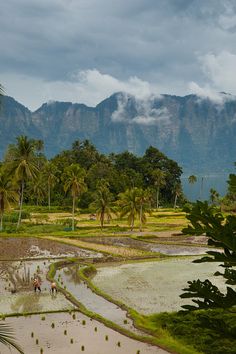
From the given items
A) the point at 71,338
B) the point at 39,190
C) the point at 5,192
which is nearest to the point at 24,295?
the point at 71,338

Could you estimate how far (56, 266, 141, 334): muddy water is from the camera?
69.2 feet

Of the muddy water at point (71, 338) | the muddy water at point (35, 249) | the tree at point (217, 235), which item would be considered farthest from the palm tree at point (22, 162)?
the tree at point (217, 235)

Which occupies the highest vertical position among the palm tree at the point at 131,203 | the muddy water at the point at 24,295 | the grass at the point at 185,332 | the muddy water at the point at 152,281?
the palm tree at the point at 131,203

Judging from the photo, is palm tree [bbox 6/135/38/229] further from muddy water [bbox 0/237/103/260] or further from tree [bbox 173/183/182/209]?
→ tree [bbox 173/183/182/209]

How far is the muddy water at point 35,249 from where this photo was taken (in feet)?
131

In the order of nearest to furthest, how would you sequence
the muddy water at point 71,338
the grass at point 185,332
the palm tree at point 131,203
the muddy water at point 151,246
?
1. the grass at point 185,332
2. the muddy water at point 71,338
3. the muddy water at point 151,246
4. the palm tree at point 131,203

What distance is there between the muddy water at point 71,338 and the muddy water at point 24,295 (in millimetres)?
1825

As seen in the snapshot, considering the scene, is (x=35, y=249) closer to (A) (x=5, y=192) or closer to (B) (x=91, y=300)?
(A) (x=5, y=192)

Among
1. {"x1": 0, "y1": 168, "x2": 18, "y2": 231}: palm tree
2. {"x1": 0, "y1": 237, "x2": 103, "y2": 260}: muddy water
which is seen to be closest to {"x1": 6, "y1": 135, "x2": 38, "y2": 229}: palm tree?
{"x1": 0, "y1": 168, "x2": 18, "y2": 231}: palm tree

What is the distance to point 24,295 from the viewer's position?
2588 cm

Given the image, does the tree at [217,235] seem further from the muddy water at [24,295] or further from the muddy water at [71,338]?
the muddy water at [24,295]

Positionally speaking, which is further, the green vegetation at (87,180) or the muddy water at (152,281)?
the green vegetation at (87,180)

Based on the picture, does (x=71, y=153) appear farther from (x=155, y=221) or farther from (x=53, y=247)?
(x=53, y=247)

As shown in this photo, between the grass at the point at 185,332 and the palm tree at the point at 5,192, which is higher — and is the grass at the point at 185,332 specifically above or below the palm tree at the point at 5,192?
below
